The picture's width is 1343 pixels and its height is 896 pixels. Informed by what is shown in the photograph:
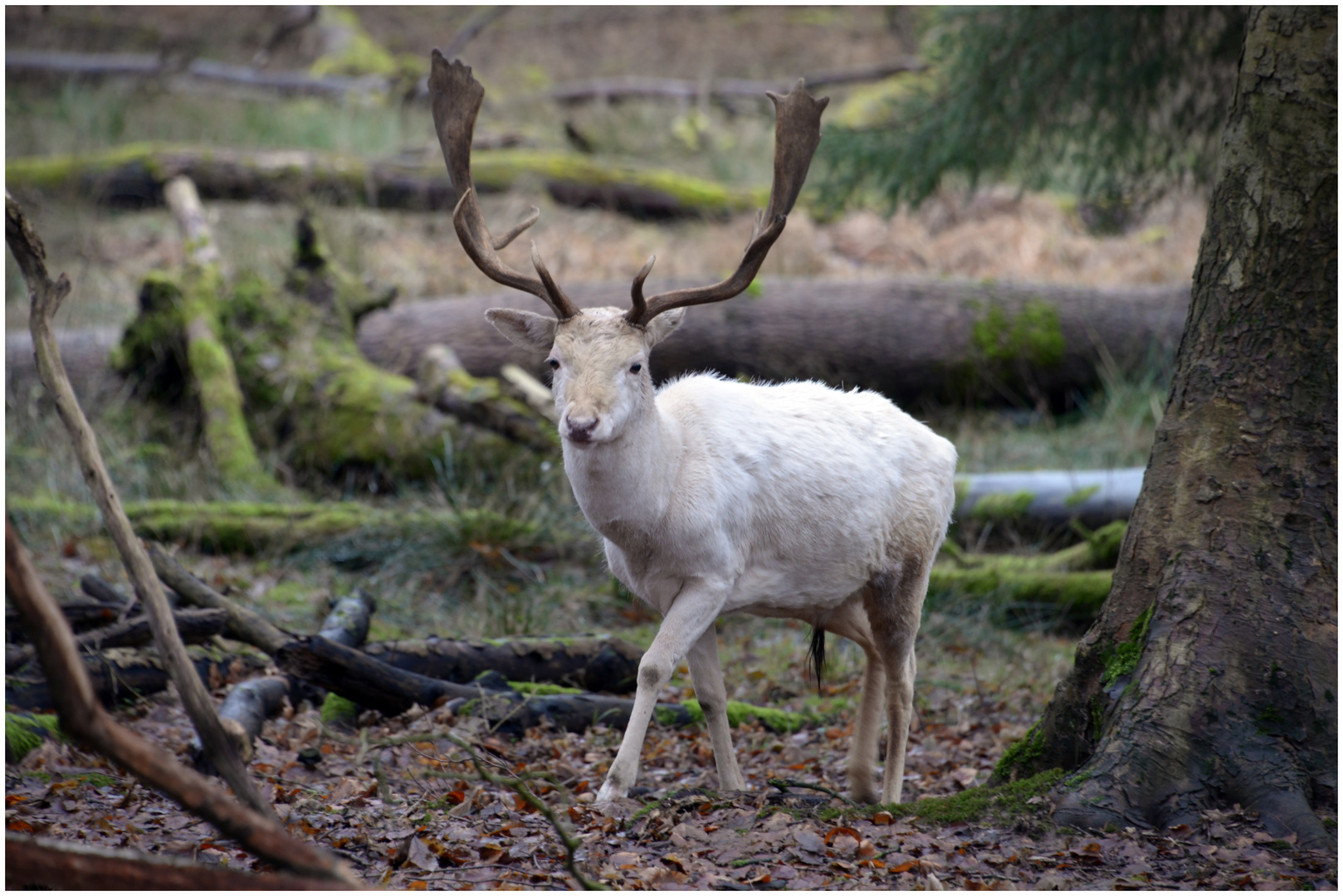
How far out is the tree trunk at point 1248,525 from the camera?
399 centimetres

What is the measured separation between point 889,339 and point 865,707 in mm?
6622

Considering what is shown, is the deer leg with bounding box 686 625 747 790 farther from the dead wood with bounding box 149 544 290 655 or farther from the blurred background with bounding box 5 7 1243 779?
the dead wood with bounding box 149 544 290 655

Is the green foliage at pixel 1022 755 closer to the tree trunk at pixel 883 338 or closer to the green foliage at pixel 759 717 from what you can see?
the green foliage at pixel 759 717

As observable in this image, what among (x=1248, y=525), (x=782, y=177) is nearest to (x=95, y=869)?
(x=782, y=177)

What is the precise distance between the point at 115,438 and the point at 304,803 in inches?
268

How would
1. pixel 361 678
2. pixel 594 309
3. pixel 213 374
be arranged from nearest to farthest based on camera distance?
pixel 594 309 < pixel 361 678 < pixel 213 374

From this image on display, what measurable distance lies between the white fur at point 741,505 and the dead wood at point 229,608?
6.73ft

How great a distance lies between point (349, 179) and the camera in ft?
46.9

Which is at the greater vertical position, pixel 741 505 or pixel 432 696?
pixel 741 505

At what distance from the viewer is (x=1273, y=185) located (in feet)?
13.9

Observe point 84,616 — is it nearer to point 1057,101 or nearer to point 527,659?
point 527,659

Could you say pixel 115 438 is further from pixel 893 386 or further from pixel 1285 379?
pixel 1285 379

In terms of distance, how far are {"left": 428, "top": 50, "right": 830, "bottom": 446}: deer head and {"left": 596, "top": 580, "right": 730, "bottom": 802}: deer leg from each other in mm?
854

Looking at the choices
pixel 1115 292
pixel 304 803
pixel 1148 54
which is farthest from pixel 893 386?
pixel 304 803
